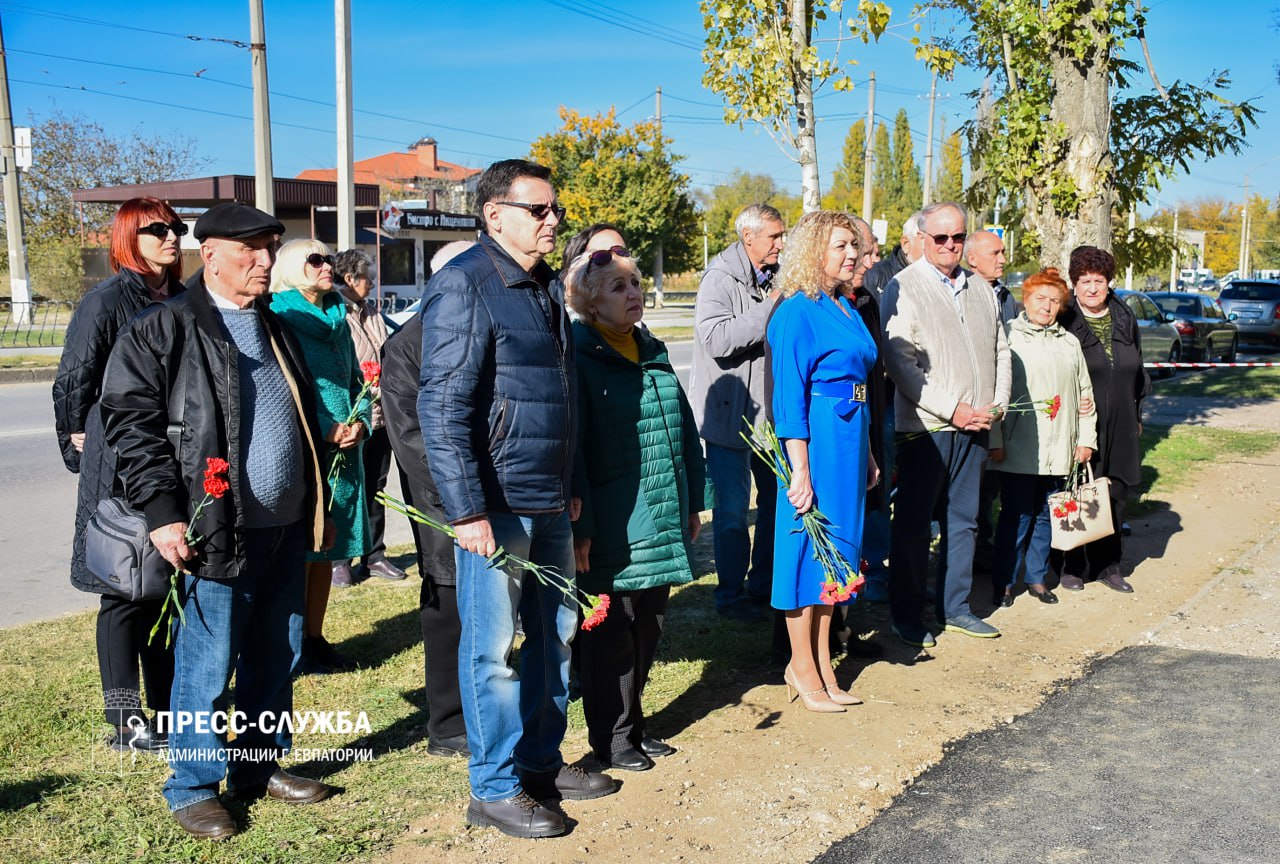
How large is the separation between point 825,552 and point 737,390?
1.47m

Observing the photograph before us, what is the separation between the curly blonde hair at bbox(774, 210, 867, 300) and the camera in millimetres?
4820

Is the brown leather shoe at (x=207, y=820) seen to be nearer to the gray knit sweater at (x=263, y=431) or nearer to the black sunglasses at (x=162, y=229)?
the gray knit sweater at (x=263, y=431)

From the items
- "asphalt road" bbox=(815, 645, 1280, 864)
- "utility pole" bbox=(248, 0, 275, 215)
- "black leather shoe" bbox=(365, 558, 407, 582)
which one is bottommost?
"asphalt road" bbox=(815, 645, 1280, 864)

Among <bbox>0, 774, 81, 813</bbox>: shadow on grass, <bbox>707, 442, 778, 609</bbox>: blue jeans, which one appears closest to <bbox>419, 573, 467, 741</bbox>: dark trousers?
<bbox>0, 774, 81, 813</bbox>: shadow on grass

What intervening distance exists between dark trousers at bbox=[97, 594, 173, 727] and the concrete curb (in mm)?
15602

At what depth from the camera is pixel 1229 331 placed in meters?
25.7

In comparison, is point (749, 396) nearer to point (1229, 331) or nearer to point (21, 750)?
point (21, 750)

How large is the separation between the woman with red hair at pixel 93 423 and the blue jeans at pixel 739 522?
2.92 m

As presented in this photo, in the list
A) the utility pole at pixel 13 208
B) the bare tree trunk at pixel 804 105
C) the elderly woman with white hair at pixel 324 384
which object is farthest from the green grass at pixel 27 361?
the elderly woman with white hair at pixel 324 384

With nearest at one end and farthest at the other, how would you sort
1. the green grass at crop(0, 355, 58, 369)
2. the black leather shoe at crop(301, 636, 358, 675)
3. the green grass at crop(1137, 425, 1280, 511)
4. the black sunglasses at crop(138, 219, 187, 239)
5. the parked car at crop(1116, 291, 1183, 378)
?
the black sunglasses at crop(138, 219, 187, 239)
the black leather shoe at crop(301, 636, 358, 675)
the green grass at crop(1137, 425, 1280, 511)
the green grass at crop(0, 355, 58, 369)
the parked car at crop(1116, 291, 1183, 378)

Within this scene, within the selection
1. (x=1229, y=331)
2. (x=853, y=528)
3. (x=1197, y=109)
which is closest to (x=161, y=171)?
(x=1229, y=331)

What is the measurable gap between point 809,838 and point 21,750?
117 inches

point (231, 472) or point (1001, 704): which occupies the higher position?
point (231, 472)

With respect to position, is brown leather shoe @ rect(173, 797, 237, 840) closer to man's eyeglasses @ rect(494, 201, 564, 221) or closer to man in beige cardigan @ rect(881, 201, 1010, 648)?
man's eyeglasses @ rect(494, 201, 564, 221)
